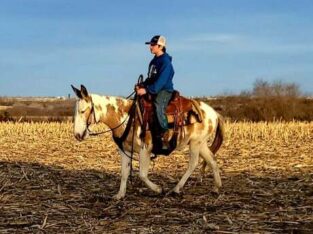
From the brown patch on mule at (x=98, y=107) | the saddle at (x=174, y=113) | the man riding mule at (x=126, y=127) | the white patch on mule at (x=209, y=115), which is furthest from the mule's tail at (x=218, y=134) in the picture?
the brown patch on mule at (x=98, y=107)

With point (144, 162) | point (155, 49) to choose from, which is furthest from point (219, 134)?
point (155, 49)

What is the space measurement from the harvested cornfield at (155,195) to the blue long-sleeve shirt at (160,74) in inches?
79.2

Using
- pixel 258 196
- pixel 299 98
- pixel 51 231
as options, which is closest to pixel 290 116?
pixel 299 98

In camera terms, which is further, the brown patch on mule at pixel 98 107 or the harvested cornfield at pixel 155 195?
the brown patch on mule at pixel 98 107

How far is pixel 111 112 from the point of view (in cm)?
1199

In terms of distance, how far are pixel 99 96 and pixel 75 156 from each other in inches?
350

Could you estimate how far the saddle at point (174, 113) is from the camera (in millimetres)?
11891

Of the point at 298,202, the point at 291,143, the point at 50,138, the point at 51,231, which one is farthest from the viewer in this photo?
the point at 50,138

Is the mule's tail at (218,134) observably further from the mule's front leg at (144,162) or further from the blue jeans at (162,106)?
the mule's front leg at (144,162)

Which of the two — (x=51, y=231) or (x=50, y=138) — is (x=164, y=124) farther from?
(x=50, y=138)

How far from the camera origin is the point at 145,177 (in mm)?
11828

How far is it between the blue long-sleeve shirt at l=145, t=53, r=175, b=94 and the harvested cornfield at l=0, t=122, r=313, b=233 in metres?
2.01

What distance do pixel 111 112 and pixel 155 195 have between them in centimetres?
177

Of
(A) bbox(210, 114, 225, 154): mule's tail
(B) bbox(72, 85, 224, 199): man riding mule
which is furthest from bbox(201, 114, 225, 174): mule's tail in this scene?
(B) bbox(72, 85, 224, 199): man riding mule
